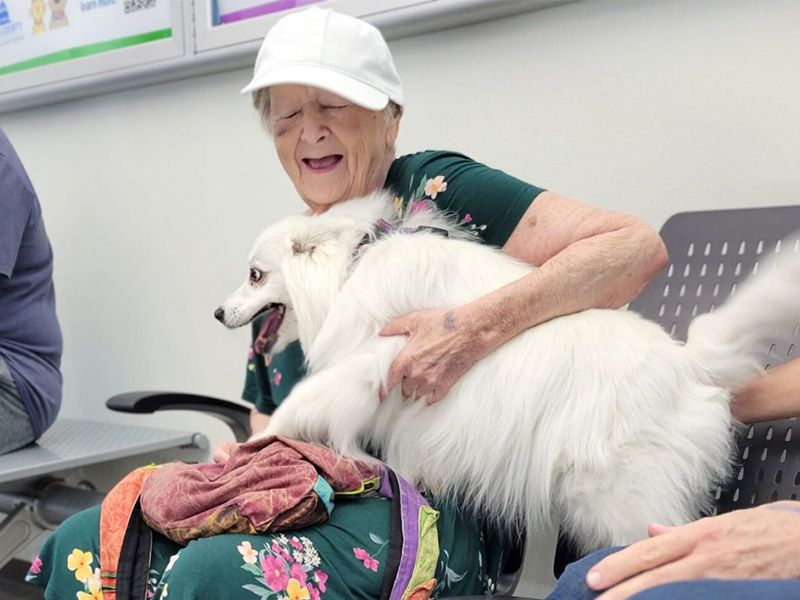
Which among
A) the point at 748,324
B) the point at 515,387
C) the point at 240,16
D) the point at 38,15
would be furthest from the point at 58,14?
the point at 748,324

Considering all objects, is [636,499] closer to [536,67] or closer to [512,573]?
[512,573]

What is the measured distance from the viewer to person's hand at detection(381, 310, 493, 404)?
1094mm

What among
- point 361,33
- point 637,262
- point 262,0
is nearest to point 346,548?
point 637,262

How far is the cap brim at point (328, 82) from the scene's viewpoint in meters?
1.24

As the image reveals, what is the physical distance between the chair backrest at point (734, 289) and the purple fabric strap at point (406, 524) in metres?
0.40

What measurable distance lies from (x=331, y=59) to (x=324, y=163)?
181mm

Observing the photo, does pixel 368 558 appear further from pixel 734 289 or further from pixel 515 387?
pixel 734 289

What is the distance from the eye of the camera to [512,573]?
3.96ft

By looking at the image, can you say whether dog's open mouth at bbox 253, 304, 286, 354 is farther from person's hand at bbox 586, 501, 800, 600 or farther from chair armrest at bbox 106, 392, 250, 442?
person's hand at bbox 586, 501, 800, 600

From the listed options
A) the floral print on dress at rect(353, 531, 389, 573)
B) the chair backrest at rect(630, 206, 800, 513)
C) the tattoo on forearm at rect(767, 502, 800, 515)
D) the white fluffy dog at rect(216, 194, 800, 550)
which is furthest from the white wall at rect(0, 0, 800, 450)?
the floral print on dress at rect(353, 531, 389, 573)

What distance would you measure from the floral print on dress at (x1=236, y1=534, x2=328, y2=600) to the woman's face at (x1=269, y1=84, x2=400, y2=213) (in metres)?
0.59

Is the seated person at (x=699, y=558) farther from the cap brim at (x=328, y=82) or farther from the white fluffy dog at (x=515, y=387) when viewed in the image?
the cap brim at (x=328, y=82)

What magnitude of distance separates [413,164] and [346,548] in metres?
0.63

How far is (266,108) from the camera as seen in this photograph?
4.68ft
